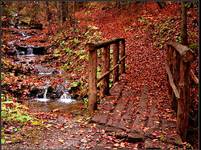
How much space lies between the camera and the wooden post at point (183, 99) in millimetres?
6523

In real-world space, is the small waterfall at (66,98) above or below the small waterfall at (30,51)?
below

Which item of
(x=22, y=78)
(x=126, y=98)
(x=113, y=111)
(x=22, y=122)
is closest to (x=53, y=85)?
(x=22, y=78)

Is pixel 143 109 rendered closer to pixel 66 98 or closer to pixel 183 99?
pixel 183 99

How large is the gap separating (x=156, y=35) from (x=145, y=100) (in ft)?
37.2

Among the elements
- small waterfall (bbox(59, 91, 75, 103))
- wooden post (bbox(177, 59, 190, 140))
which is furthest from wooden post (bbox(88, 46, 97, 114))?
small waterfall (bbox(59, 91, 75, 103))

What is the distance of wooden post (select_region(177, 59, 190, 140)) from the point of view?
21.4 feet

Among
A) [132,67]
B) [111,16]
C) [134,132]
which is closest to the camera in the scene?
[134,132]

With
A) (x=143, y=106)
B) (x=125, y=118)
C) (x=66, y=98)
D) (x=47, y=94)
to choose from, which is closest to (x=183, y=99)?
(x=125, y=118)

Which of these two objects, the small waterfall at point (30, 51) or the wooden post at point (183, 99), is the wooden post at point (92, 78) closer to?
the wooden post at point (183, 99)

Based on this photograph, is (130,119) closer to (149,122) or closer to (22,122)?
(149,122)

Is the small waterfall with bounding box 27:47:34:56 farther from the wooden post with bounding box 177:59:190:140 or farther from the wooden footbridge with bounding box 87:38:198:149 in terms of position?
the wooden post with bounding box 177:59:190:140

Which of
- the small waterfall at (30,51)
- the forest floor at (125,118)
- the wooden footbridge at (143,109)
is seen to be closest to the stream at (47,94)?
the forest floor at (125,118)

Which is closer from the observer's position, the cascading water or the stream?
the stream

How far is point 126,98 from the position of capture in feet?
31.4
